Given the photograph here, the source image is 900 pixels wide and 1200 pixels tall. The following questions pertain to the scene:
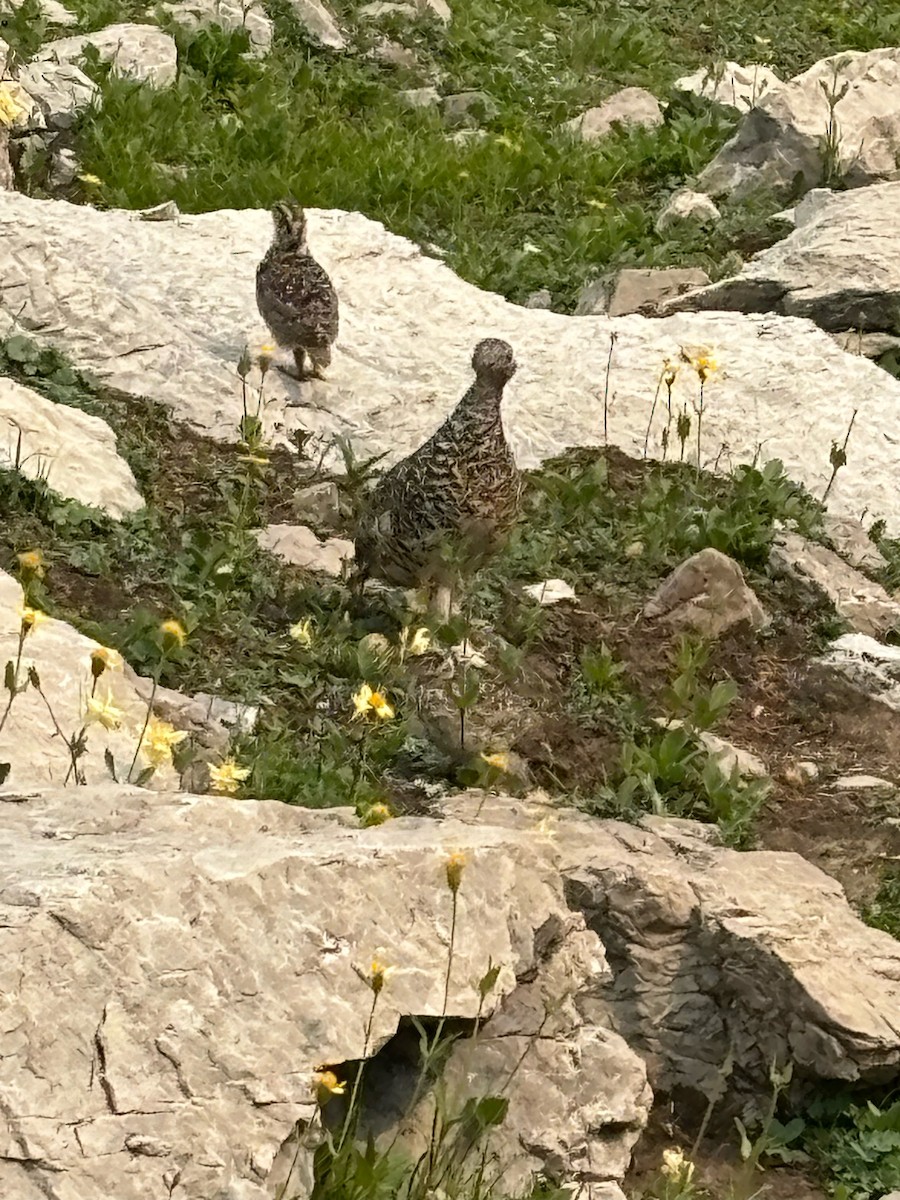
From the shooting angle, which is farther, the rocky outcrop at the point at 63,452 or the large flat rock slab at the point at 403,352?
the large flat rock slab at the point at 403,352

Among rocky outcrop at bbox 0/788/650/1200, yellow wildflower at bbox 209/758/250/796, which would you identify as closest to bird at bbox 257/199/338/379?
yellow wildflower at bbox 209/758/250/796

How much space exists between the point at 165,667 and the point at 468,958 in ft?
10.3

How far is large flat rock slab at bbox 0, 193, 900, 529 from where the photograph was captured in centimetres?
935

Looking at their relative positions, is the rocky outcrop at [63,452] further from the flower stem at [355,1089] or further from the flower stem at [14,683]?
the flower stem at [355,1089]

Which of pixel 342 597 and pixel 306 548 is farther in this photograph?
pixel 306 548

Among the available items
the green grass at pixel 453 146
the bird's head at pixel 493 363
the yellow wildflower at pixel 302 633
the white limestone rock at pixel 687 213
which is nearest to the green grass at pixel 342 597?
the yellow wildflower at pixel 302 633

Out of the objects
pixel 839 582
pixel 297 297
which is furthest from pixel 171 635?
A: pixel 297 297

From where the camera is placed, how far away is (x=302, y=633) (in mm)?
7160

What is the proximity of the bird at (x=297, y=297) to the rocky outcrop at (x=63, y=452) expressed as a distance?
4.77ft

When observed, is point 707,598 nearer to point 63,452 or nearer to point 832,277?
point 63,452

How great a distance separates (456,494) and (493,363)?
71cm

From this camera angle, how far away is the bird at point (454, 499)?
23.2ft

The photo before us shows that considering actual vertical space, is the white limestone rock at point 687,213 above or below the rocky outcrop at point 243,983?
below

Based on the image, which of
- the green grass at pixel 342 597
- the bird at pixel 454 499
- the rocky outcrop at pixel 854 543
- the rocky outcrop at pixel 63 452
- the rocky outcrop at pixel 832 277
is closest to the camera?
the green grass at pixel 342 597
